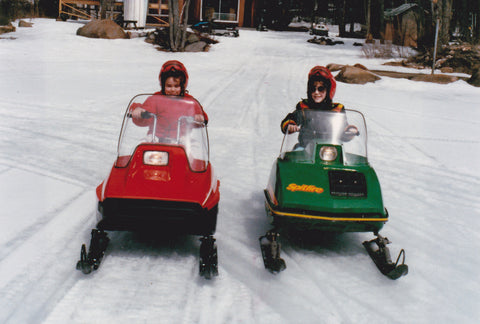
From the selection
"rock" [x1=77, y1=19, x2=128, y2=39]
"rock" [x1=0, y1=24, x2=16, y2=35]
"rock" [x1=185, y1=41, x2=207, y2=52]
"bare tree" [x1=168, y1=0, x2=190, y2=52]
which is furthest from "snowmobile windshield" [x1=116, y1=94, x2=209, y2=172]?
"rock" [x1=0, y1=24, x2=16, y2=35]

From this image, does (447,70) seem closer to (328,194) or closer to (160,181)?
(328,194)

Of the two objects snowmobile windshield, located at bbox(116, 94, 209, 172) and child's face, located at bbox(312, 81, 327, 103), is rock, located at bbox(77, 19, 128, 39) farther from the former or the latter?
snowmobile windshield, located at bbox(116, 94, 209, 172)

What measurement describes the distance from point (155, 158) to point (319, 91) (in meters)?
1.89

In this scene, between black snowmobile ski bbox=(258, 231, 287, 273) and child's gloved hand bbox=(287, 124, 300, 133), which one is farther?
child's gloved hand bbox=(287, 124, 300, 133)

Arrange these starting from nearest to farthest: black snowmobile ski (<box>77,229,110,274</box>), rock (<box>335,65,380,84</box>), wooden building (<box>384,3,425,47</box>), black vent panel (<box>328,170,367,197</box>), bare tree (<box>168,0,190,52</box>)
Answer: black snowmobile ski (<box>77,229,110,274</box>) < black vent panel (<box>328,170,367,197</box>) < rock (<box>335,65,380,84</box>) < bare tree (<box>168,0,190,52</box>) < wooden building (<box>384,3,425,47</box>)

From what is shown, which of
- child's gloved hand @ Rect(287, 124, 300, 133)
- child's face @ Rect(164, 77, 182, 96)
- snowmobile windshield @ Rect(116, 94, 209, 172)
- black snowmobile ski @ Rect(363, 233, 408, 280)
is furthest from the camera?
child's face @ Rect(164, 77, 182, 96)

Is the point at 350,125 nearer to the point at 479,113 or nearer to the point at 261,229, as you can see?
the point at 261,229

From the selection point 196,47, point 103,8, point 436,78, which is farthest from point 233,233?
point 103,8

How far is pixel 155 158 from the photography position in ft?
11.0

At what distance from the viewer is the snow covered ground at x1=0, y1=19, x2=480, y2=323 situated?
2955 millimetres

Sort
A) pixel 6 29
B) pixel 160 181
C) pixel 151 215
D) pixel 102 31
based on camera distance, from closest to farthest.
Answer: pixel 151 215 < pixel 160 181 < pixel 6 29 < pixel 102 31

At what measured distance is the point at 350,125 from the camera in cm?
394

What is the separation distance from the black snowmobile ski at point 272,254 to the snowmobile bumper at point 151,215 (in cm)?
62

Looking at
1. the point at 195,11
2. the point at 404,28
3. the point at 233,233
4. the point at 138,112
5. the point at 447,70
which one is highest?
the point at 195,11
